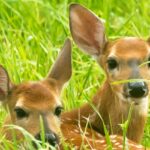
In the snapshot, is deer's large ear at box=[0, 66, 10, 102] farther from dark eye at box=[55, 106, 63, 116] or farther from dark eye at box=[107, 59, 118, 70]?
dark eye at box=[107, 59, 118, 70]

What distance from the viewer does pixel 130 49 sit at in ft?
34.1

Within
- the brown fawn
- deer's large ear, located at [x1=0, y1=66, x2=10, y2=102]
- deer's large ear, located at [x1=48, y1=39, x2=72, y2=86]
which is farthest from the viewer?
the brown fawn

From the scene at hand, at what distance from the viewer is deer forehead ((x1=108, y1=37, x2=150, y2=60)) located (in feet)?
34.0

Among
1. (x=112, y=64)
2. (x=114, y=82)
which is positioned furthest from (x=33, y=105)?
(x=112, y=64)

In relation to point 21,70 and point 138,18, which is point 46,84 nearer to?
point 21,70

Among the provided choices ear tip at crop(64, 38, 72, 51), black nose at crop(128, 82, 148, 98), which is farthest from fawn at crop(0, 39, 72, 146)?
black nose at crop(128, 82, 148, 98)

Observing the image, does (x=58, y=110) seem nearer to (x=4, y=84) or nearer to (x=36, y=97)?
(x=36, y=97)

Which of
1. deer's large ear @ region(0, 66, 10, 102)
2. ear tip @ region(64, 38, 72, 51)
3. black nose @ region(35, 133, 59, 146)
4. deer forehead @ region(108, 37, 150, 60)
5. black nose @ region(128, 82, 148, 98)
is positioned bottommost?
black nose @ region(35, 133, 59, 146)

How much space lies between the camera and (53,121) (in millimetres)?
9477

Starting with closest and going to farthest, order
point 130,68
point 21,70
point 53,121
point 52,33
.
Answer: point 53,121, point 130,68, point 21,70, point 52,33

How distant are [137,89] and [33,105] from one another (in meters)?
0.94

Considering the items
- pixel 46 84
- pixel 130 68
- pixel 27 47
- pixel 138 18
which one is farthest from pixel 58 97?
pixel 138 18

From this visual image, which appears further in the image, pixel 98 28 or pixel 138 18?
pixel 138 18

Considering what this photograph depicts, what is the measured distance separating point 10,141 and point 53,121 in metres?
0.35
